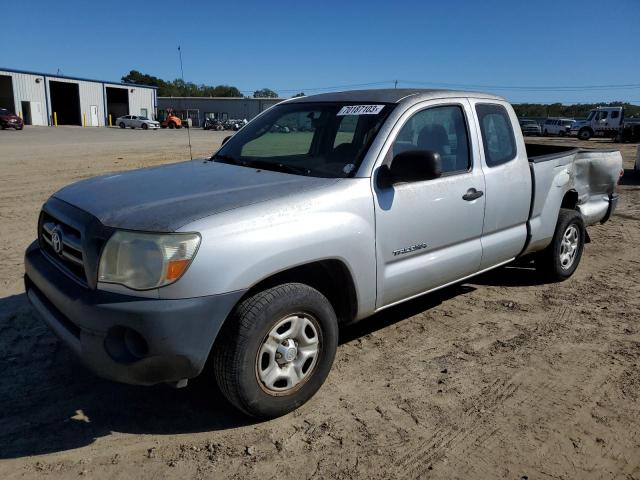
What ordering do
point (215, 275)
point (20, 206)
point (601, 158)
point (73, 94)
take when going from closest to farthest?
point (215, 275) → point (601, 158) → point (20, 206) → point (73, 94)

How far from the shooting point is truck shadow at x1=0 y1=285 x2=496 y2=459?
9.52ft

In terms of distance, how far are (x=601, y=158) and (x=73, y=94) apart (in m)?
64.9

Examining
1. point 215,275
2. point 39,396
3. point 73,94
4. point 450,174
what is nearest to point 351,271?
point 215,275

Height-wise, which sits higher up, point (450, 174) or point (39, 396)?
point (450, 174)

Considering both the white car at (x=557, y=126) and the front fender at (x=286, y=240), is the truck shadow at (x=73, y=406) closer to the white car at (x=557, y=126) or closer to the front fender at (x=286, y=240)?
the front fender at (x=286, y=240)

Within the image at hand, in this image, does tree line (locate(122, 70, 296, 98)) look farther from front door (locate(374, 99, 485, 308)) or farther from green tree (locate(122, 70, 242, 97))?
front door (locate(374, 99, 485, 308))

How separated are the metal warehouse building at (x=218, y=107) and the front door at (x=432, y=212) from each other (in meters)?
74.5

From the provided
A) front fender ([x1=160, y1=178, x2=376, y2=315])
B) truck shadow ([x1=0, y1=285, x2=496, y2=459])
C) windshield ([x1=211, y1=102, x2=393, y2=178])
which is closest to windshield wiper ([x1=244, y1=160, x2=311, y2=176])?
windshield ([x1=211, y1=102, x2=393, y2=178])

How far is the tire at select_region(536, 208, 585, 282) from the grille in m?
4.29

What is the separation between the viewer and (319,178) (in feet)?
11.0

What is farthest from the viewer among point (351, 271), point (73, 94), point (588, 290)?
point (73, 94)

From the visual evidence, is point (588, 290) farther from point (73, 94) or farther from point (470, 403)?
point (73, 94)

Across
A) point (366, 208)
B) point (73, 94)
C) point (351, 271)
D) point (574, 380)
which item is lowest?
point (574, 380)

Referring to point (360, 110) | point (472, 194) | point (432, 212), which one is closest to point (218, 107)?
point (360, 110)
